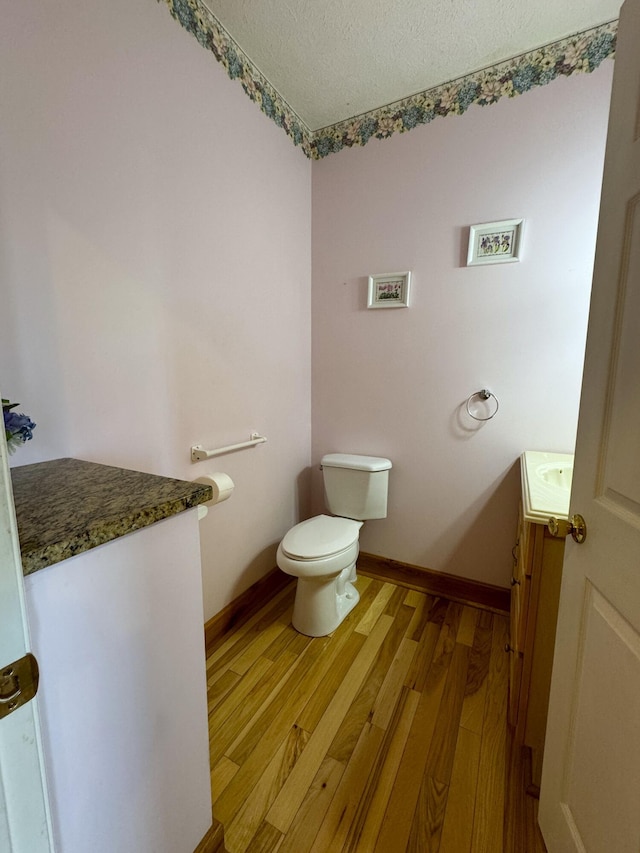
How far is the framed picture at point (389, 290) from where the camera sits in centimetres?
188

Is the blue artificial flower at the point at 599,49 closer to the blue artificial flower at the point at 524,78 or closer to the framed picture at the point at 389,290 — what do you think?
the blue artificial flower at the point at 524,78

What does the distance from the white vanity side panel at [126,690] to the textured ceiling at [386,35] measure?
1880 mm

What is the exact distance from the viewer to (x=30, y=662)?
40 cm

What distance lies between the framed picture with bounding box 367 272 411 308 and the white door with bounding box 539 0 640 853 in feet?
3.80

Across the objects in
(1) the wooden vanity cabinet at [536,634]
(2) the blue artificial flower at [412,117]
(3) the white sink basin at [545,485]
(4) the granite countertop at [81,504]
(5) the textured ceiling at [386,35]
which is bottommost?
(1) the wooden vanity cabinet at [536,634]

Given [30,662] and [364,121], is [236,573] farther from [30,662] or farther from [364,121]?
[364,121]

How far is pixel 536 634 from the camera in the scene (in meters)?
1.06

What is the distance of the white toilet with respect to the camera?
1.58m

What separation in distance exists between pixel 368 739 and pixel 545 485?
1102 mm

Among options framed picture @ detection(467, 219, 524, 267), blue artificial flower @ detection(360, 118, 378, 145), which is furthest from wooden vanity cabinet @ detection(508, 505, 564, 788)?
blue artificial flower @ detection(360, 118, 378, 145)

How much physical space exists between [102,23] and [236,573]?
6.89ft

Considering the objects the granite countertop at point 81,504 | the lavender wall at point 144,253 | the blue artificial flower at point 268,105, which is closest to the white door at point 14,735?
the granite countertop at point 81,504

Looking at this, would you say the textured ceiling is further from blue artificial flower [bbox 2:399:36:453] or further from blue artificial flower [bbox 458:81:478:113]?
blue artificial flower [bbox 2:399:36:453]

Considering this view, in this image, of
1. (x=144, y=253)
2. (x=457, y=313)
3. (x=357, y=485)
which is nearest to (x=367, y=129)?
(x=457, y=313)
